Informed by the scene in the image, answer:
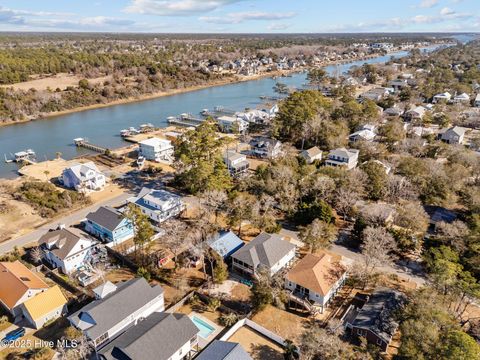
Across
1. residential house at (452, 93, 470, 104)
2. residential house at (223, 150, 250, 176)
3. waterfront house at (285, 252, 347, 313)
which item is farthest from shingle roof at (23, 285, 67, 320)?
residential house at (452, 93, 470, 104)

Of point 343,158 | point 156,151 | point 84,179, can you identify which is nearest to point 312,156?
point 343,158

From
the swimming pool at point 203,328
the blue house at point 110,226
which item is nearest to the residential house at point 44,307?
the blue house at point 110,226

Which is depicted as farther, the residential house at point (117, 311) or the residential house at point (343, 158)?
the residential house at point (343, 158)

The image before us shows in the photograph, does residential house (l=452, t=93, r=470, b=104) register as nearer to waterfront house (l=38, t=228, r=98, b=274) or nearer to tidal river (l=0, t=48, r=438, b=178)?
tidal river (l=0, t=48, r=438, b=178)

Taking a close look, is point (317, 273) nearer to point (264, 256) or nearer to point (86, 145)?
point (264, 256)

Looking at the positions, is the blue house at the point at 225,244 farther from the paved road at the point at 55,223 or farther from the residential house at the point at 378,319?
the paved road at the point at 55,223
